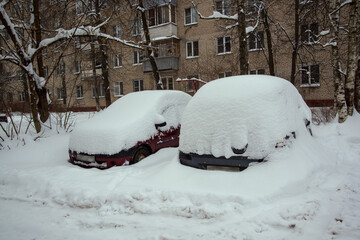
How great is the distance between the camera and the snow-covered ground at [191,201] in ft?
10.1

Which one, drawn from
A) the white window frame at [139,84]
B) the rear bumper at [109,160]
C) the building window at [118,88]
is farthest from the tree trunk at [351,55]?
the building window at [118,88]

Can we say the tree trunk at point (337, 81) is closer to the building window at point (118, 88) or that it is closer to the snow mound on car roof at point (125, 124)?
the snow mound on car roof at point (125, 124)

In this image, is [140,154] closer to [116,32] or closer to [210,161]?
[210,161]

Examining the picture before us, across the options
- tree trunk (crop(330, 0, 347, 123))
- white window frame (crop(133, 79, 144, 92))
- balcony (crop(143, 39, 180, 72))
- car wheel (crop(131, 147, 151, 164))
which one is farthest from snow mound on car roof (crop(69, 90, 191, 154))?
white window frame (crop(133, 79, 144, 92))

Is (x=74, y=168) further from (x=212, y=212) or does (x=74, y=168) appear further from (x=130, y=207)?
(x=212, y=212)

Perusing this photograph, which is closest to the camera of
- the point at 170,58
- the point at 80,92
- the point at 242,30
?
the point at 242,30

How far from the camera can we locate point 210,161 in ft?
13.9

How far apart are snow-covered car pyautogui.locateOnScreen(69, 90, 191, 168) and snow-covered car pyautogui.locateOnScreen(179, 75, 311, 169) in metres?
1.29

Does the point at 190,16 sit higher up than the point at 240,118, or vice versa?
the point at 190,16

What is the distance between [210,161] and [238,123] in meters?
0.78

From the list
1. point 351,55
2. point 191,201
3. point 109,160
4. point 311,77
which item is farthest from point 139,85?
point 191,201

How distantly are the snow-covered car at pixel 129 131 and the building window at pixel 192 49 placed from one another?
1727 centimetres

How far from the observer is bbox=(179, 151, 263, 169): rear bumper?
4.01 m

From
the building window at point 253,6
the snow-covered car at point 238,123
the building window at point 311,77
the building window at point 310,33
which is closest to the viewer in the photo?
the snow-covered car at point 238,123
